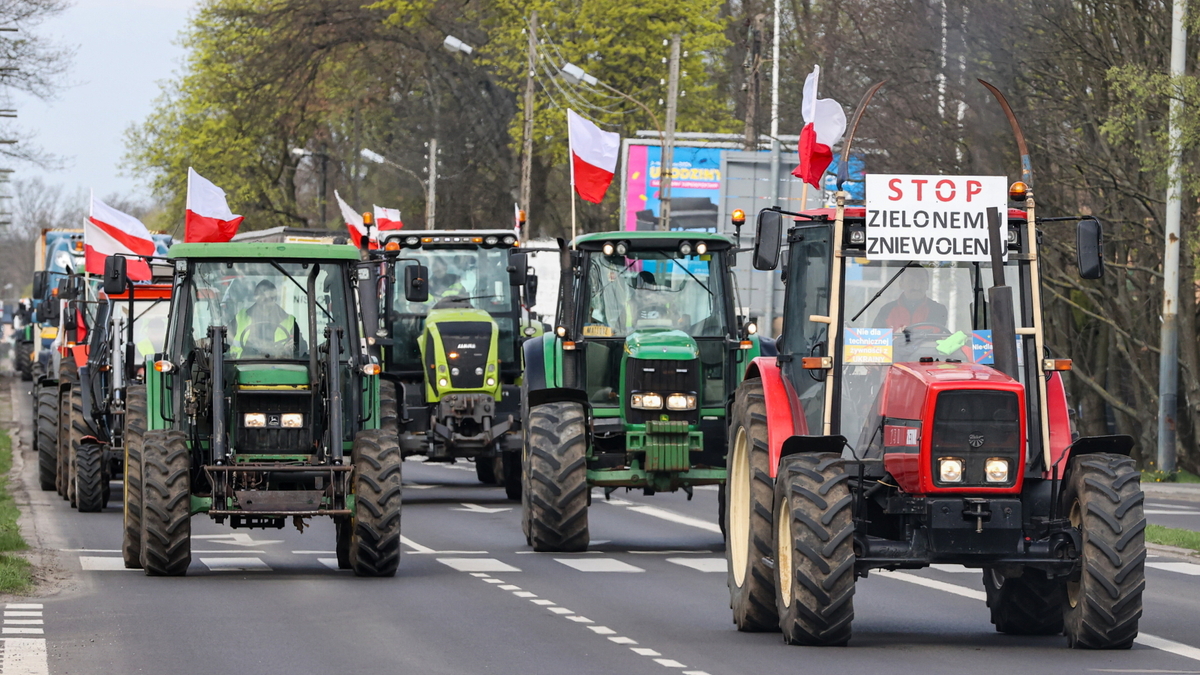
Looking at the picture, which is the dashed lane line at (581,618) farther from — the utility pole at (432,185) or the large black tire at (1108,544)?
the utility pole at (432,185)

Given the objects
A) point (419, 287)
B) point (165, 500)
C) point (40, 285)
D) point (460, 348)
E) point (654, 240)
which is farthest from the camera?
point (40, 285)

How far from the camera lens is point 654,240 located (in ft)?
64.5

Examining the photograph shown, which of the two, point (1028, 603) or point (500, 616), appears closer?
point (1028, 603)

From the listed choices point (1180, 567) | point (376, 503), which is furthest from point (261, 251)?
point (1180, 567)

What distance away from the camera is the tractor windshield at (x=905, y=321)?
12.0m

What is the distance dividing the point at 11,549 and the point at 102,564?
3.49 ft

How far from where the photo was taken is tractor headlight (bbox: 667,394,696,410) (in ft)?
62.6

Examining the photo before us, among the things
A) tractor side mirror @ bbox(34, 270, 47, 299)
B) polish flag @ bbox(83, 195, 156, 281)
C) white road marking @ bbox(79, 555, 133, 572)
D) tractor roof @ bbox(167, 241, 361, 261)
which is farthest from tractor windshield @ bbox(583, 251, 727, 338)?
tractor side mirror @ bbox(34, 270, 47, 299)

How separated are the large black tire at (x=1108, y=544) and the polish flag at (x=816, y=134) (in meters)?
4.86

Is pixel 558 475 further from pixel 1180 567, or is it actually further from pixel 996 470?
pixel 996 470

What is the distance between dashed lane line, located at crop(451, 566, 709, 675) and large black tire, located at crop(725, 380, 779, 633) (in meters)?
0.76

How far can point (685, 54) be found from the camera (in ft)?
201

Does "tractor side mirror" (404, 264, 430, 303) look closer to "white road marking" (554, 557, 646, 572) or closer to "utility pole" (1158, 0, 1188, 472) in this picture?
"white road marking" (554, 557, 646, 572)

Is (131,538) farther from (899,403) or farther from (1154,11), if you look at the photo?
(1154,11)
